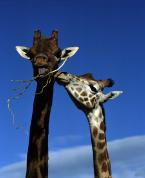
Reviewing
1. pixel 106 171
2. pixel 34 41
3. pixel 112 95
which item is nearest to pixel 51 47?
pixel 34 41

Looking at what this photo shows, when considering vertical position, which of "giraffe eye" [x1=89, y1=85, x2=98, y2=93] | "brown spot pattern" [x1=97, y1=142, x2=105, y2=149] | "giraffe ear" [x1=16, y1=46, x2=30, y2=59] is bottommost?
"brown spot pattern" [x1=97, y1=142, x2=105, y2=149]

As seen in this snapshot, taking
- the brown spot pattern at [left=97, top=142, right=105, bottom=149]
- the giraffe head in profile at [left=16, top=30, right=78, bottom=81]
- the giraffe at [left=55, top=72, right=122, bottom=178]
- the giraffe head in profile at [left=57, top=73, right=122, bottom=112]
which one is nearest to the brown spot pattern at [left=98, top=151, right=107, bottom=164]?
the giraffe at [left=55, top=72, right=122, bottom=178]

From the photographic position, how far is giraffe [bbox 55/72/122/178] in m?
12.9

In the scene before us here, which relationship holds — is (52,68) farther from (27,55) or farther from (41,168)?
(41,168)

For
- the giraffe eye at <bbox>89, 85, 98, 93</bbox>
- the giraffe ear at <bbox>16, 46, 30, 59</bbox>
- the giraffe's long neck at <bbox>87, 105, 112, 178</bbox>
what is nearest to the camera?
the giraffe ear at <bbox>16, 46, 30, 59</bbox>

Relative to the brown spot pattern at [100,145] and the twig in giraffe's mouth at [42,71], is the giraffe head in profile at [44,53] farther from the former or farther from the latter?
the brown spot pattern at [100,145]

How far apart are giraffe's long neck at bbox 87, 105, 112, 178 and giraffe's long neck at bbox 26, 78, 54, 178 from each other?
149 centimetres

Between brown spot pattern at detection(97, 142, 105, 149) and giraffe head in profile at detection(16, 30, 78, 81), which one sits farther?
brown spot pattern at detection(97, 142, 105, 149)

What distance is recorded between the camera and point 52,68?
39.6 feet

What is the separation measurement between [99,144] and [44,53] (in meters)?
2.76

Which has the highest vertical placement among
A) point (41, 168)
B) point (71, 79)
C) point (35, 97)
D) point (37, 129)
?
Result: point (71, 79)

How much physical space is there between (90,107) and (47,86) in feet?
5.28

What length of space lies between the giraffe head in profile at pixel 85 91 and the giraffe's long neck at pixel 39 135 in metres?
0.97

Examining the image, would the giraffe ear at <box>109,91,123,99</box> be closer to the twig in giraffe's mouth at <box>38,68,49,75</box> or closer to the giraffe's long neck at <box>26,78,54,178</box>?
the giraffe's long neck at <box>26,78,54,178</box>
